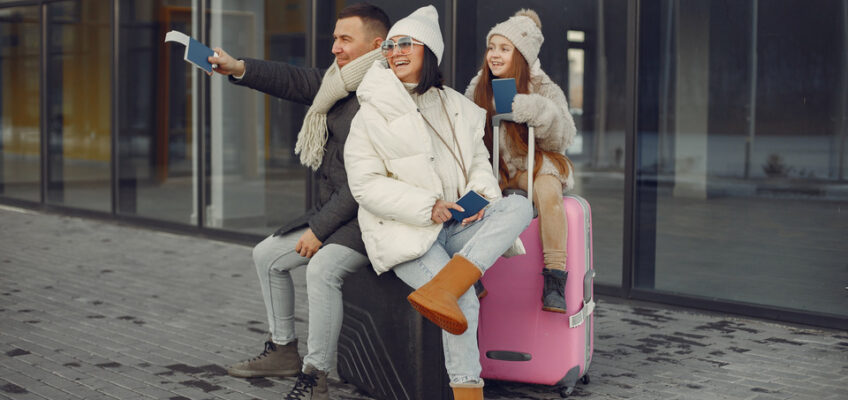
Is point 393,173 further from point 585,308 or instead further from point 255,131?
point 255,131

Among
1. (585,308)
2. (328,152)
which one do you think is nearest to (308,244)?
(328,152)

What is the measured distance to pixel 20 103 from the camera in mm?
12633

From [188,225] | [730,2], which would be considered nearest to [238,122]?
[188,225]

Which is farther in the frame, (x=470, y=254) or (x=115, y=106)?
(x=115, y=106)

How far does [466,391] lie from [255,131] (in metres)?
6.10

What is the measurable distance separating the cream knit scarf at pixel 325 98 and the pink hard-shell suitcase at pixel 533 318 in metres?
0.64

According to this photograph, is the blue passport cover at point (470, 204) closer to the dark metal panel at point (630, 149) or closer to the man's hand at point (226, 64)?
the man's hand at point (226, 64)

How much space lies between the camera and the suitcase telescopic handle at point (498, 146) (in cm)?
438

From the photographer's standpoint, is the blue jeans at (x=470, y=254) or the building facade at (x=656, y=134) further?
the building facade at (x=656, y=134)

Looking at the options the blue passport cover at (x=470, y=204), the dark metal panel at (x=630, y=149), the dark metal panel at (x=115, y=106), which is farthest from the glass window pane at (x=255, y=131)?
the blue passport cover at (x=470, y=204)

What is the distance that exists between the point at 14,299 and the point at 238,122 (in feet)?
11.1

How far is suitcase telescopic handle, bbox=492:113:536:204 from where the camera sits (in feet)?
14.4

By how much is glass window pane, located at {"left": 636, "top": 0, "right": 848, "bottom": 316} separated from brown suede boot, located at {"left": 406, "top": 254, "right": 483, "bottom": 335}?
313cm

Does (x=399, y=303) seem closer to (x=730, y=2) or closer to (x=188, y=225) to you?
(x=730, y=2)
